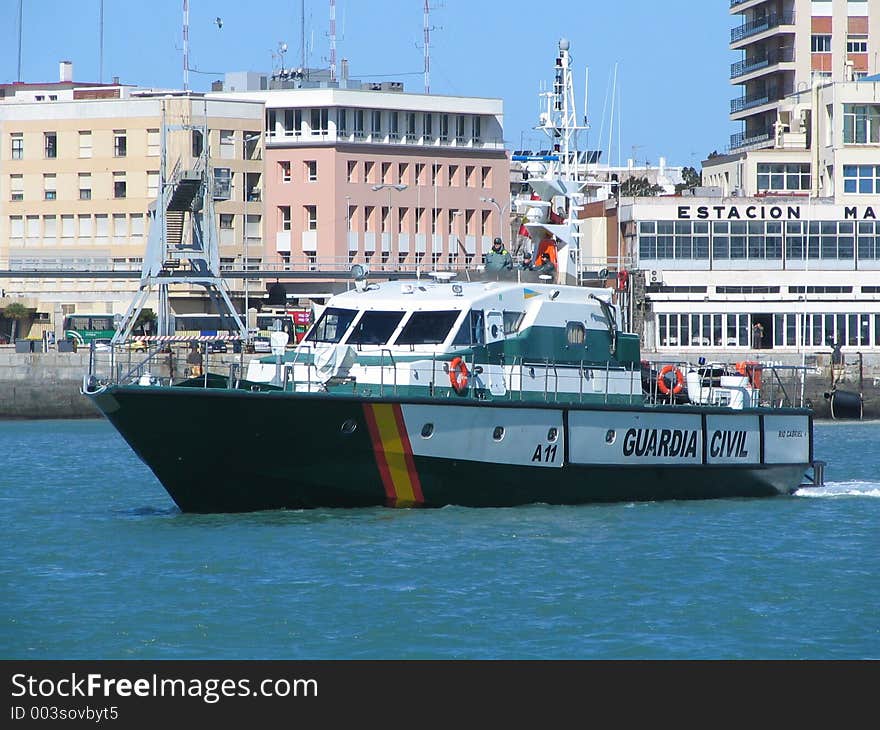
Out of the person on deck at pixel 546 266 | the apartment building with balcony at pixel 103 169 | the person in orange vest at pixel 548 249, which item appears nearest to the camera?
the person on deck at pixel 546 266

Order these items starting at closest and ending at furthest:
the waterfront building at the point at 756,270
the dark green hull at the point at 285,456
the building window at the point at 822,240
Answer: the dark green hull at the point at 285,456 → the waterfront building at the point at 756,270 → the building window at the point at 822,240

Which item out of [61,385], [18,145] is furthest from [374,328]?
[18,145]

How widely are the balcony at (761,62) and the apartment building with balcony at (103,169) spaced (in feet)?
88.0

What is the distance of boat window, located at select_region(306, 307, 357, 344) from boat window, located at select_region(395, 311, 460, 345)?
96cm

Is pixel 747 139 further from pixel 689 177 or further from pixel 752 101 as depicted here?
pixel 689 177

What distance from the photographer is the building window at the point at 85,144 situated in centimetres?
8119

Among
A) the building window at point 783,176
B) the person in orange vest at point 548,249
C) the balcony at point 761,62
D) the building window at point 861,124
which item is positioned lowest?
the person in orange vest at point 548,249

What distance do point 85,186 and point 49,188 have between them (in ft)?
6.01

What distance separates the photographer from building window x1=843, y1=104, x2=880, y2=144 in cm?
7106

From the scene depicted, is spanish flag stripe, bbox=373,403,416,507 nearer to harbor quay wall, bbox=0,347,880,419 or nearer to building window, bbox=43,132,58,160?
harbor quay wall, bbox=0,347,880,419

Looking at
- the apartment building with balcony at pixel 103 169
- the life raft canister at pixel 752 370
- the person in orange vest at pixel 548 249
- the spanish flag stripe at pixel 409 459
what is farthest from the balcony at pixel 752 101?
the spanish flag stripe at pixel 409 459

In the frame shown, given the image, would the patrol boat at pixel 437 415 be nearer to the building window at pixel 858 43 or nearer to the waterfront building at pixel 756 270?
the waterfront building at pixel 756 270
